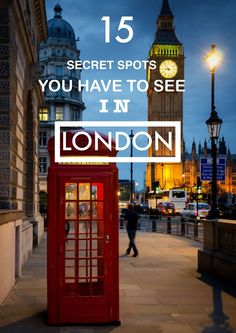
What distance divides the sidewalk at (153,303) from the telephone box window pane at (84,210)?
1489mm

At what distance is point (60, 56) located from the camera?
309ft

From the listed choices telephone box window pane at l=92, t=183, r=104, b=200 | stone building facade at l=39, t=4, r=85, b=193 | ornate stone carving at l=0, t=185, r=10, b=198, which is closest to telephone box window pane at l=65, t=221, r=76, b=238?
telephone box window pane at l=92, t=183, r=104, b=200

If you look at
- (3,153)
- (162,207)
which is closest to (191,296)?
(3,153)

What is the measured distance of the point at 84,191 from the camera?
7938 millimetres

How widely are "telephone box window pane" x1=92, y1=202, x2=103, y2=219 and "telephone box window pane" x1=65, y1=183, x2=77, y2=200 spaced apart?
0.29 meters

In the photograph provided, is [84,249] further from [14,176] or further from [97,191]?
[14,176]

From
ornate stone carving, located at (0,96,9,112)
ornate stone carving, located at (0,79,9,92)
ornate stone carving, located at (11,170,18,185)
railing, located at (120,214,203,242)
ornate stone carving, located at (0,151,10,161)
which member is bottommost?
railing, located at (120,214,203,242)

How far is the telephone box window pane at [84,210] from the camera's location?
7.85m

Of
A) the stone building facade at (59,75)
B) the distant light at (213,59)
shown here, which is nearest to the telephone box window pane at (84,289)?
the distant light at (213,59)

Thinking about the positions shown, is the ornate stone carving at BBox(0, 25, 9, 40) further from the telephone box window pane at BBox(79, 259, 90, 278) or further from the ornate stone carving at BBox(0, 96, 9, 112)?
the telephone box window pane at BBox(79, 259, 90, 278)

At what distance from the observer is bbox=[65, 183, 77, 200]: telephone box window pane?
7.91 metres

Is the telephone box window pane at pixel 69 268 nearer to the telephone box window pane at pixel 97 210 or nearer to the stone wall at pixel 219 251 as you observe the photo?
the telephone box window pane at pixel 97 210

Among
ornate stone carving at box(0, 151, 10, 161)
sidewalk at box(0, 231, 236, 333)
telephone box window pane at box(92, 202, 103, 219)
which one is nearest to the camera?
sidewalk at box(0, 231, 236, 333)

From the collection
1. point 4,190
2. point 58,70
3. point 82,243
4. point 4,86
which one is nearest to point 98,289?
point 82,243
